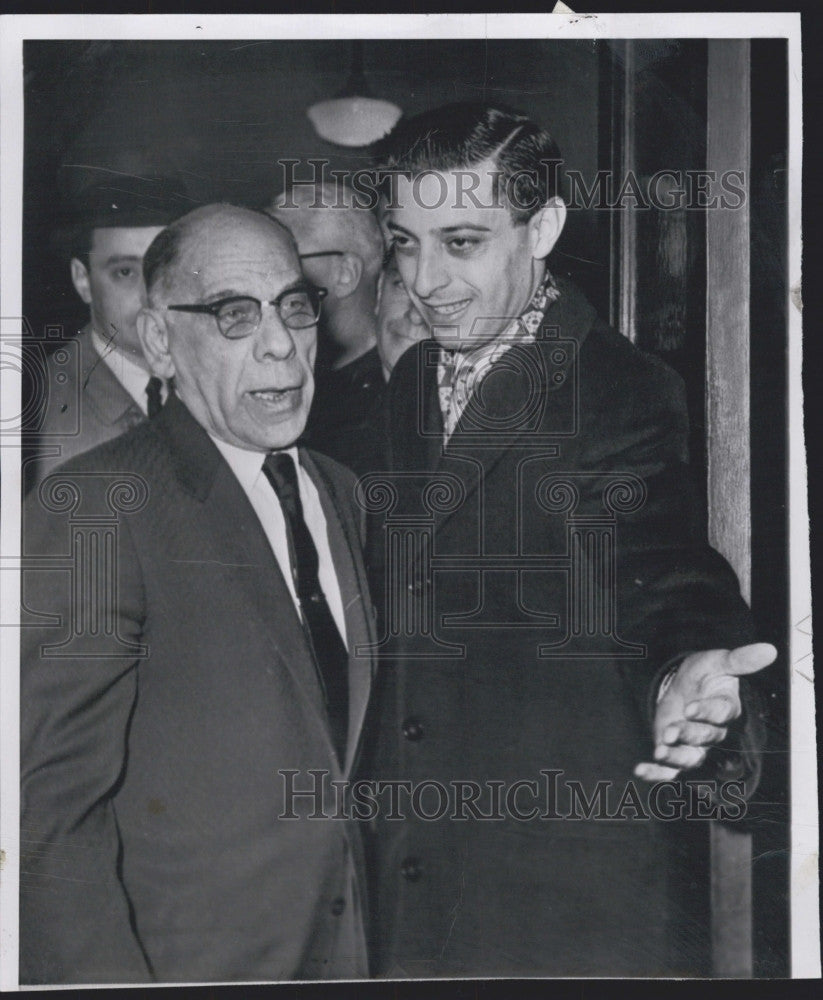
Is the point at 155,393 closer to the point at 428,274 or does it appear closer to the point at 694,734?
the point at 428,274

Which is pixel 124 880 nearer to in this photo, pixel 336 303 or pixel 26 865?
pixel 26 865

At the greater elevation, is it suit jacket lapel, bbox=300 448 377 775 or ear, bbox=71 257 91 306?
ear, bbox=71 257 91 306

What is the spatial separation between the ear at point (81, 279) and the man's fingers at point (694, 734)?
1078 mm

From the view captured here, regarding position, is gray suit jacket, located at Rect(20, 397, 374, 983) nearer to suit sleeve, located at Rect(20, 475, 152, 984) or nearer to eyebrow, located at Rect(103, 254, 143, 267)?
suit sleeve, located at Rect(20, 475, 152, 984)

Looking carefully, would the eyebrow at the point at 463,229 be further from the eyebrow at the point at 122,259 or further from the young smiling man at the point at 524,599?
the eyebrow at the point at 122,259

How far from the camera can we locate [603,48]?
4.82 ft

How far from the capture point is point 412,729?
144 centimetres

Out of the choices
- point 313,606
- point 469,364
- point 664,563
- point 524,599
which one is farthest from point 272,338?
point 664,563

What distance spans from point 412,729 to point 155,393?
62 cm

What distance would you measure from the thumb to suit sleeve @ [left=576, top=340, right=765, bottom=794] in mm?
14

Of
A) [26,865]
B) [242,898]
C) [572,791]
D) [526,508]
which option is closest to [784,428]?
[526,508]

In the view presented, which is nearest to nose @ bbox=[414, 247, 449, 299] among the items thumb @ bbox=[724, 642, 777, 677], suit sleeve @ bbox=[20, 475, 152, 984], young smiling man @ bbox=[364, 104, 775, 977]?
young smiling man @ bbox=[364, 104, 775, 977]

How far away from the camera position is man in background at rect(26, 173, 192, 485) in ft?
4.69

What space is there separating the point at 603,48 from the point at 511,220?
1.00ft
